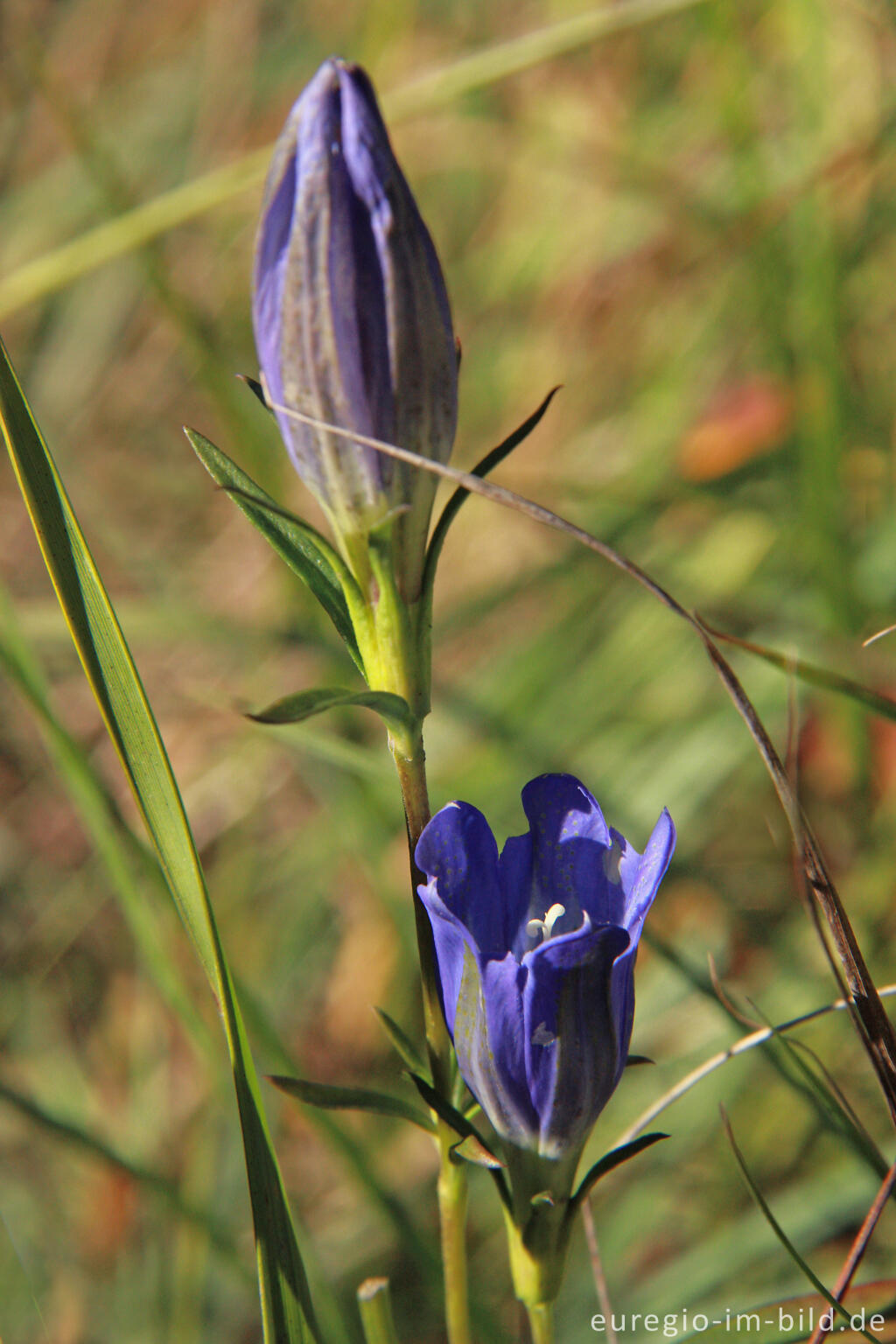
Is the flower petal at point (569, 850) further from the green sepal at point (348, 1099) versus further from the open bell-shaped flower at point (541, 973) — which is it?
the green sepal at point (348, 1099)

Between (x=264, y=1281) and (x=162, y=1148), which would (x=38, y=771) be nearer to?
(x=162, y=1148)

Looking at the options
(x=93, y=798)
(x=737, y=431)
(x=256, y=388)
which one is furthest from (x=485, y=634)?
(x=256, y=388)

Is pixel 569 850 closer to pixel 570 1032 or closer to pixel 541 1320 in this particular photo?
pixel 570 1032

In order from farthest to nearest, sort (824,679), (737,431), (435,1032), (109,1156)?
1. (737,431)
2. (109,1156)
3. (824,679)
4. (435,1032)

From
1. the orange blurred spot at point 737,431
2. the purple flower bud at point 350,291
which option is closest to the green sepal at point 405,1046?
the purple flower bud at point 350,291

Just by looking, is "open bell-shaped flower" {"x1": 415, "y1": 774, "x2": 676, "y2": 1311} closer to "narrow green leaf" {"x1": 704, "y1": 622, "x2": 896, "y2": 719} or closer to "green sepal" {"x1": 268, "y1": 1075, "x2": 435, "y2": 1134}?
"green sepal" {"x1": 268, "y1": 1075, "x2": 435, "y2": 1134}

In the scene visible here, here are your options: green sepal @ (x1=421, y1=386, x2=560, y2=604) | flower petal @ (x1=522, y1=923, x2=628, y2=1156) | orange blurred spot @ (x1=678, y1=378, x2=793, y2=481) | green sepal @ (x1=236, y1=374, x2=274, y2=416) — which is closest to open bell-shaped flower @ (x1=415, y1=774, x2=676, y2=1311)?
flower petal @ (x1=522, y1=923, x2=628, y2=1156)

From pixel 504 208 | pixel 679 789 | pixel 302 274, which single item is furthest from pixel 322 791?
pixel 504 208
